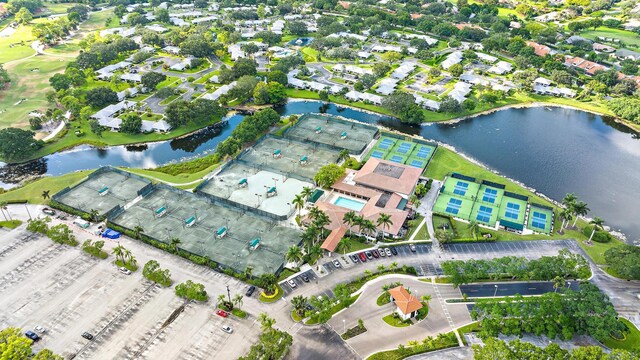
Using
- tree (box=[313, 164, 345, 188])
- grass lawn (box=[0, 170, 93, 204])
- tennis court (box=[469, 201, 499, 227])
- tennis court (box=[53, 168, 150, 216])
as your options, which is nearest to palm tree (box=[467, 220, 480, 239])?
tennis court (box=[469, 201, 499, 227])

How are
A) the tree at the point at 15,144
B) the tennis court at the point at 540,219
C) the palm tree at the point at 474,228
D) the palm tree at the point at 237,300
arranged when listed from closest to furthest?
the palm tree at the point at 237,300
the palm tree at the point at 474,228
the tennis court at the point at 540,219
the tree at the point at 15,144

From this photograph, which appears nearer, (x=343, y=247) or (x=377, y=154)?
(x=343, y=247)

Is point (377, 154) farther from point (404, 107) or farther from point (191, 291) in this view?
point (191, 291)

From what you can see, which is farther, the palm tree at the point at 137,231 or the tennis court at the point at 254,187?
the tennis court at the point at 254,187

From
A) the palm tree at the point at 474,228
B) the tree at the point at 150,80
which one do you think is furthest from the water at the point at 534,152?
the tree at the point at 150,80

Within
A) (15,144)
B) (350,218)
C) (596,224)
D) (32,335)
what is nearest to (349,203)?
(350,218)

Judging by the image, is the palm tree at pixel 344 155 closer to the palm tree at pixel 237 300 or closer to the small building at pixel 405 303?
the small building at pixel 405 303

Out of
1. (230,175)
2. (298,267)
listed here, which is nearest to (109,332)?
(298,267)
